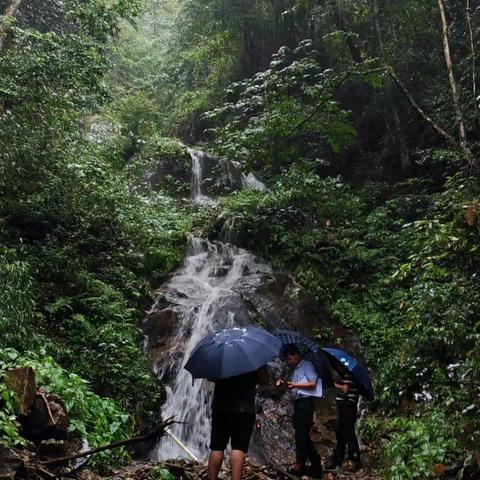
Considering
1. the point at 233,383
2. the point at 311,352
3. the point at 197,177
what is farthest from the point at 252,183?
the point at 233,383

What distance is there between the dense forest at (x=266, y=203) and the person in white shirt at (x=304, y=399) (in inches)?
35.9

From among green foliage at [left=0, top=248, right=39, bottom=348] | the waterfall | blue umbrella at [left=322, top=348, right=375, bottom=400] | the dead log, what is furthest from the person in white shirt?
green foliage at [left=0, top=248, right=39, bottom=348]

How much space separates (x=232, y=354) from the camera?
4648 millimetres

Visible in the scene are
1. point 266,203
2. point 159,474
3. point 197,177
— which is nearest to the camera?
point 159,474

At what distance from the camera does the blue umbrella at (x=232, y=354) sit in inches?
179

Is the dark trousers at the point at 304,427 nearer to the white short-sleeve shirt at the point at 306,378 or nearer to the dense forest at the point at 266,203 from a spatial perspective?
the white short-sleeve shirt at the point at 306,378

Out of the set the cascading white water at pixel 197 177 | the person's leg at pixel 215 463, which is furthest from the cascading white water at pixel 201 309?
the cascading white water at pixel 197 177

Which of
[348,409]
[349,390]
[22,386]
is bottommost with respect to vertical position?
[348,409]

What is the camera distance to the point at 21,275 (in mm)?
7391

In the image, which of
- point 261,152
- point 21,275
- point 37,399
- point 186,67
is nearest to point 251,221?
point 261,152

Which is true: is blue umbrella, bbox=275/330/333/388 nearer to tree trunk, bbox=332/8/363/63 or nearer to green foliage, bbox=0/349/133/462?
green foliage, bbox=0/349/133/462

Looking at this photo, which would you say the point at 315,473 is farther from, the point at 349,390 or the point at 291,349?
the point at 291,349

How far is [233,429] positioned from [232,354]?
0.76 metres

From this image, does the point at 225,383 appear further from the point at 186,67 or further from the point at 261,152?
the point at 186,67
